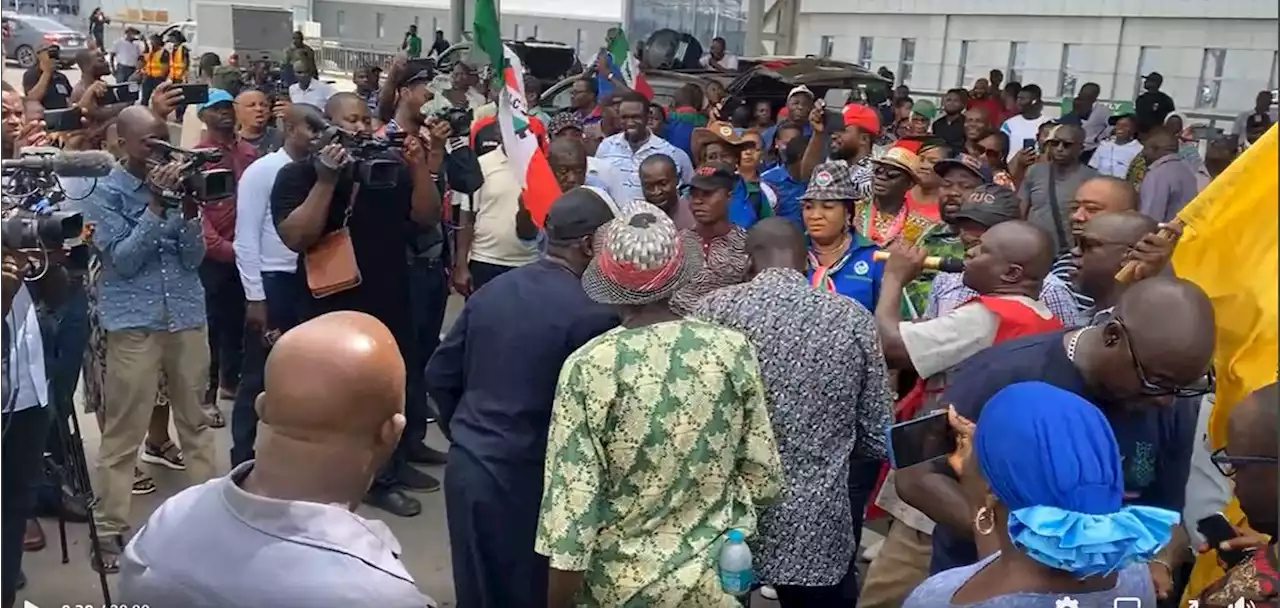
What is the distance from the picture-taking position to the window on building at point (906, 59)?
19703mm

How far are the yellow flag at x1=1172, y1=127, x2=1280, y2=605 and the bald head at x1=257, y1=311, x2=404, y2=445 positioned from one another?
2.06 m

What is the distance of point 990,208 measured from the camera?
4.28 m

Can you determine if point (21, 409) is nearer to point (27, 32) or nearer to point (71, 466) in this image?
point (71, 466)

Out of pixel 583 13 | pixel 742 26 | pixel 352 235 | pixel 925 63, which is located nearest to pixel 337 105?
pixel 352 235

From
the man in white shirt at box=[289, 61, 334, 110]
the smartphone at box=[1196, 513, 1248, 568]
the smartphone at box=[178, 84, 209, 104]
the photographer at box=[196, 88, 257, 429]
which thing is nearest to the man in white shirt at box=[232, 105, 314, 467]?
the photographer at box=[196, 88, 257, 429]

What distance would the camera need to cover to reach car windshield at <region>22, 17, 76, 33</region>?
18.7m

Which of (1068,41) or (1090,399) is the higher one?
(1068,41)

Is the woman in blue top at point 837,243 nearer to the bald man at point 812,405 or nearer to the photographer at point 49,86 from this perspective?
the bald man at point 812,405

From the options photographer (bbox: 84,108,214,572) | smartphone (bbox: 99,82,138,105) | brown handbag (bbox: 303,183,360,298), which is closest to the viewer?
photographer (bbox: 84,108,214,572)

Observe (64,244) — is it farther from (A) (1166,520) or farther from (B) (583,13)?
(B) (583,13)

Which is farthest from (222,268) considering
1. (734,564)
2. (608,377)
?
(734,564)

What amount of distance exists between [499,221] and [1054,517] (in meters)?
4.13

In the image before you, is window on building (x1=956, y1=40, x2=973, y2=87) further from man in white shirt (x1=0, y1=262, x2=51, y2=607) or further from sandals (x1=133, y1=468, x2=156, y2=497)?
man in white shirt (x1=0, y1=262, x2=51, y2=607)

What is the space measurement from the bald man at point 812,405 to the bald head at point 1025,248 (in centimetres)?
48
